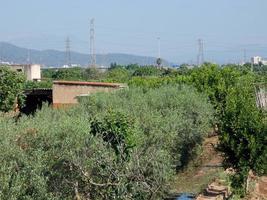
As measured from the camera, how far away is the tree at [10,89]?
128 ft

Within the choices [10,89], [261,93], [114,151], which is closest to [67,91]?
[10,89]

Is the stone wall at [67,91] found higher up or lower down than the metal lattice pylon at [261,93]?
lower down

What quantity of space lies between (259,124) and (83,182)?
6541 mm

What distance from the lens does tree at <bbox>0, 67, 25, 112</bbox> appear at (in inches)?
1530

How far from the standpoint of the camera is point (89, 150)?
44.5ft

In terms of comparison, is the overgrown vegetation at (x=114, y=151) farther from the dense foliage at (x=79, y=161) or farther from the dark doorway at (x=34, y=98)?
the dark doorway at (x=34, y=98)

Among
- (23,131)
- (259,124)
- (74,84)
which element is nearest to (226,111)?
(259,124)

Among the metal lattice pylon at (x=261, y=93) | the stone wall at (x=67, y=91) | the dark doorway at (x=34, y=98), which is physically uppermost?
the metal lattice pylon at (x=261, y=93)

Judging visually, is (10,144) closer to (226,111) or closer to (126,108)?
(226,111)

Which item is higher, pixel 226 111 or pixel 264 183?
pixel 226 111

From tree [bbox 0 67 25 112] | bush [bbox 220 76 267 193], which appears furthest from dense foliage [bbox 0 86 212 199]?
tree [bbox 0 67 25 112]

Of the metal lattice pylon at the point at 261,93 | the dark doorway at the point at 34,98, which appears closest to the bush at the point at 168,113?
the metal lattice pylon at the point at 261,93

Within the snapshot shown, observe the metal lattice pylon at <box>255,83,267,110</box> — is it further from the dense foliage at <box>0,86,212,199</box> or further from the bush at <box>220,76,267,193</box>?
the dense foliage at <box>0,86,212,199</box>

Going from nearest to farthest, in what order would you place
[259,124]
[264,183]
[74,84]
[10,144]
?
[10,144]
[259,124]
[264,183]
[74,84]
